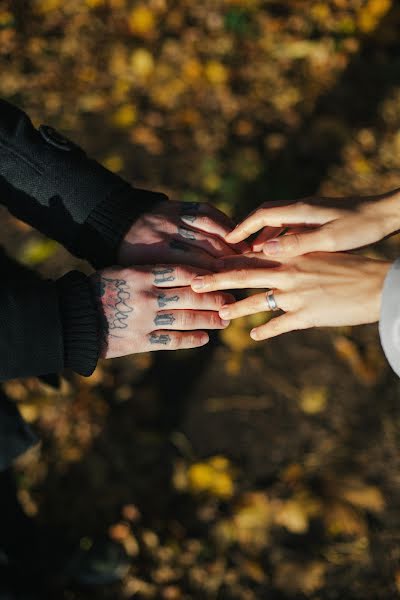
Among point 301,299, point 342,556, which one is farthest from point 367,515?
point 301,299

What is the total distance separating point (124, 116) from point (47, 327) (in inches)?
70.8

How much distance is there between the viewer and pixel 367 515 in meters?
2.27

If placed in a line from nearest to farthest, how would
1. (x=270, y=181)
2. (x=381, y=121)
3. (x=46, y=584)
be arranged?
(x=46, y=584)
(x=270, y=181)
(x=381, y=121)

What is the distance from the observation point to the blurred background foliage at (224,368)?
221cm

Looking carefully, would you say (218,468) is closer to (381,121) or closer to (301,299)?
(301,299)

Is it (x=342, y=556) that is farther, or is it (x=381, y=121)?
(x=381, y=121)

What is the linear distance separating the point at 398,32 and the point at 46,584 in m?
3.16

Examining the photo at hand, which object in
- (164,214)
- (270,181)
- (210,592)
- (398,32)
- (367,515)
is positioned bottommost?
(210,592)

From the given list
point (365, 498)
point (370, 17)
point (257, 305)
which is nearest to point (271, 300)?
point (257, 305)

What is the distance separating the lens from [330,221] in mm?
1631

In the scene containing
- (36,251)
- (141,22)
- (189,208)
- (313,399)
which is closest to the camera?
(189,208)

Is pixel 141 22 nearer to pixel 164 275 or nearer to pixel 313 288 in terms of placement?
pixel 164 275

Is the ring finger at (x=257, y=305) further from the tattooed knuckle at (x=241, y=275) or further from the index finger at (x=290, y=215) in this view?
the index finger at (x=290, y=215)

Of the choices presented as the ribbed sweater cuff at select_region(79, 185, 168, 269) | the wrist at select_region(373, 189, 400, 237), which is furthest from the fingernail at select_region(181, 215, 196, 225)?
the wrist at select_region(373, 189, 400, 237)
